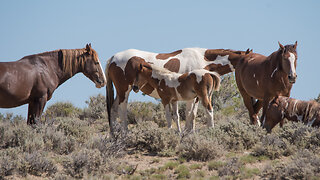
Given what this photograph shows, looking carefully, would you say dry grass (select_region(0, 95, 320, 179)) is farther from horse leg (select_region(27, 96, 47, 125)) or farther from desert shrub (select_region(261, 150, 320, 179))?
horse leg (select_region(27, 96, 47, 125))

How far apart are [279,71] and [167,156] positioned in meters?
3.44

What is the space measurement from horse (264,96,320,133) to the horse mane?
4844mm

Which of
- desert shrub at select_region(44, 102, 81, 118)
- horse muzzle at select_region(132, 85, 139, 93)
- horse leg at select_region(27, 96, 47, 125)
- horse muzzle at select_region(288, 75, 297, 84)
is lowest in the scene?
desert shrub at select_region(44, 102, 81, 118)

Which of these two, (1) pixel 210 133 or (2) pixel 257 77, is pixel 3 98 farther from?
(2) pixel 257 77

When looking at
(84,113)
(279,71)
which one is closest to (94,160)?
(279,71)

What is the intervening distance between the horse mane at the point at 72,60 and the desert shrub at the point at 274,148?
16.1 feet

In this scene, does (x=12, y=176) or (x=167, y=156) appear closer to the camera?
(x=12, y=176)

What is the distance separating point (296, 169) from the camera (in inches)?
259

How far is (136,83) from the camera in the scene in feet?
36.2

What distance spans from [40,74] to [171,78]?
3213 millimetres

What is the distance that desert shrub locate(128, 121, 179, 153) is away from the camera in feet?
28.5

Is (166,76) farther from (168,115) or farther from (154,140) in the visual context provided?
(154,140)

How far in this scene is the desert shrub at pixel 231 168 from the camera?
700 cm

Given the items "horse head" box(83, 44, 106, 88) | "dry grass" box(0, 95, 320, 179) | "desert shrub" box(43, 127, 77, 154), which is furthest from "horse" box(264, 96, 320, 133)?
"desert shrub" box(43, 127, 77, 154)
